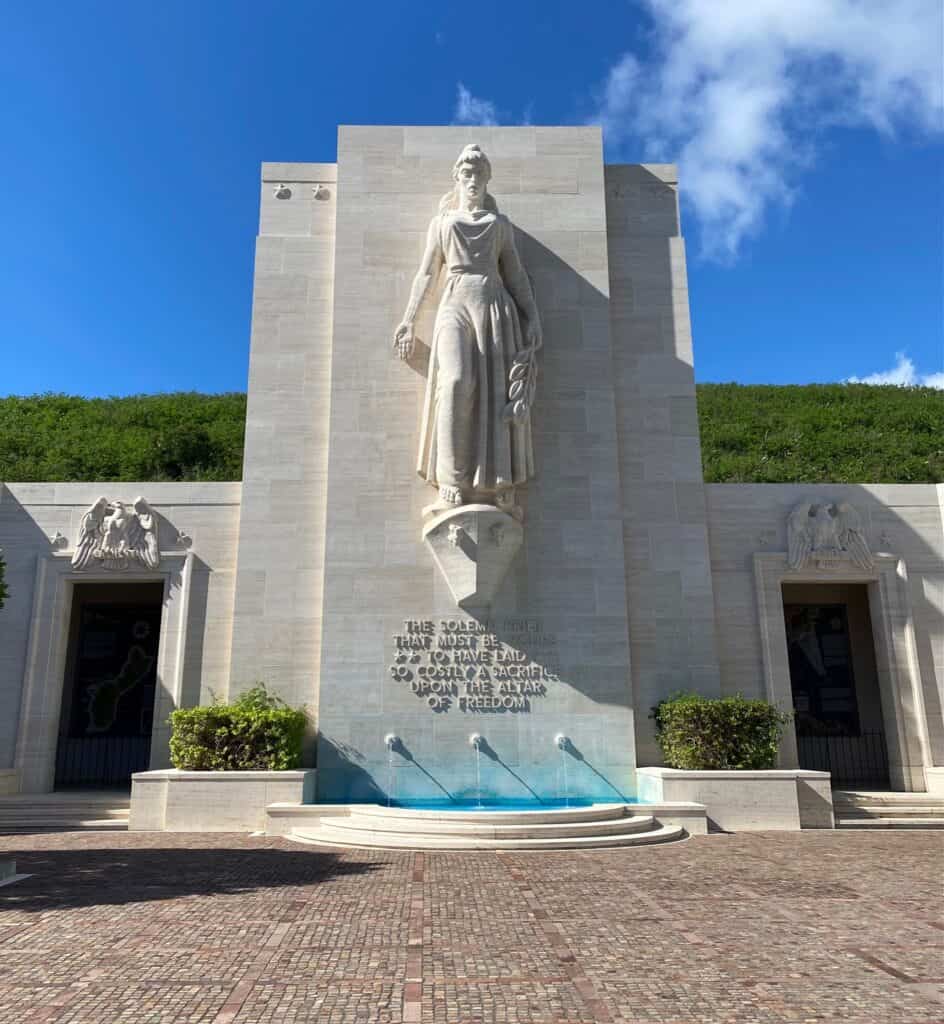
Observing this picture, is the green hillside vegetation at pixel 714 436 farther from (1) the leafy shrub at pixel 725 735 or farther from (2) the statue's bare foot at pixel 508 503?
(1) the leafy shrub at pixel 725 735

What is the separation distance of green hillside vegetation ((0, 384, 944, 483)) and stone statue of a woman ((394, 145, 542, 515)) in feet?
50.2

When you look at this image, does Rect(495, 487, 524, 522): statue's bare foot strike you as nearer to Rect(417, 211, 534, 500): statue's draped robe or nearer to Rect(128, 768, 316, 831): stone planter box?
Rect(417, 211, 534, 500): statue's draped robe

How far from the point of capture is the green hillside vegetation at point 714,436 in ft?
102

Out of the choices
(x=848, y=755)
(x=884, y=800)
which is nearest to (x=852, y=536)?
(x=884, y=800)

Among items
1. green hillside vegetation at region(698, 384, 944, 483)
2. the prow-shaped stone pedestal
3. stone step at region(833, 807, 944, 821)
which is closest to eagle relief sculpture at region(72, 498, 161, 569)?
the prow-shaped stone pedestal

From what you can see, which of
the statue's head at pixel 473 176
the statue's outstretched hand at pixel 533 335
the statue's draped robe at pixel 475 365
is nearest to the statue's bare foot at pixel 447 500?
the statue's draped robe at pixel 475 365

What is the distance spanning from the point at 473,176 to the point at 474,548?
23.8ft

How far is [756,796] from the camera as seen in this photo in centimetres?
1332

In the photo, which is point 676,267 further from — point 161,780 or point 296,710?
point 161,780

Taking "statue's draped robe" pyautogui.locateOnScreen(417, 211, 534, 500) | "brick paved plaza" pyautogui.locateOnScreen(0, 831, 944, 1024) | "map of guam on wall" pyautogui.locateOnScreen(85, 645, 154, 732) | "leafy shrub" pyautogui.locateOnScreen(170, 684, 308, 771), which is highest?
"statue's draped robe" pyautogui.locateOnScreen(417, 211, 534, 500)

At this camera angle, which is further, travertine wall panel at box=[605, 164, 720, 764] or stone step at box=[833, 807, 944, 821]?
travertine wall panel at box=[605, 164, 720, 764]

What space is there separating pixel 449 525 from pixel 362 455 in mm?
2507

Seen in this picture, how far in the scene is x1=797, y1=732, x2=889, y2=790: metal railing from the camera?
18891 mm

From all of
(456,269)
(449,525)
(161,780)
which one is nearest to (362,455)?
(449,525)
